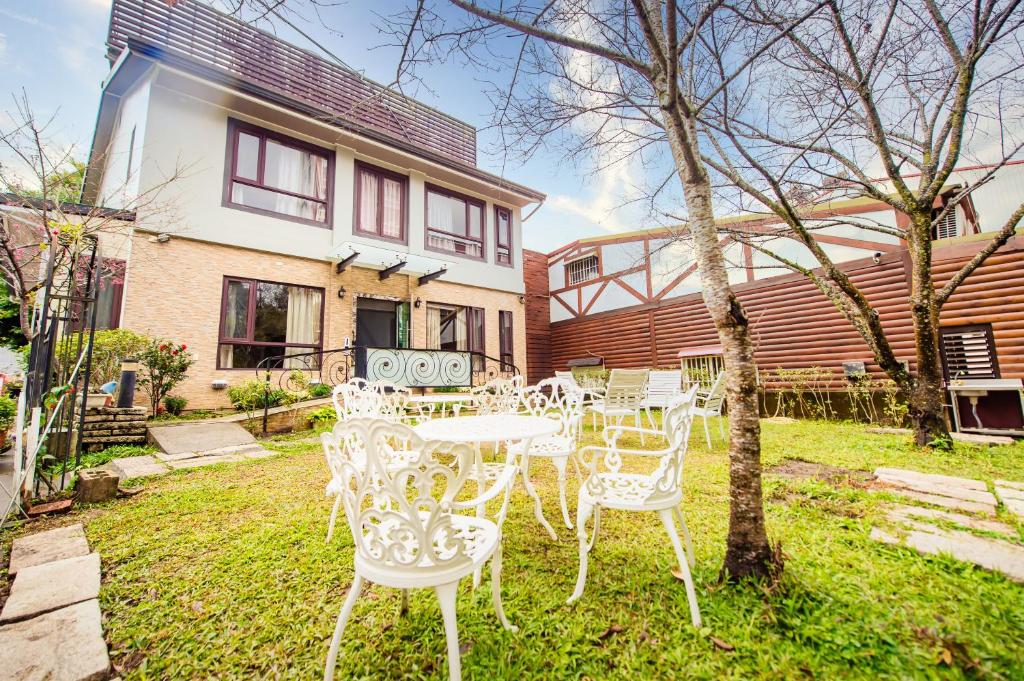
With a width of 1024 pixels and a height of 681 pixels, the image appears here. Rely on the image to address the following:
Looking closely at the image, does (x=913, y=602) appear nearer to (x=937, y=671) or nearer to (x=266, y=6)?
(x=937, y=671)

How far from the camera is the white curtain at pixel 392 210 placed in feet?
31.4

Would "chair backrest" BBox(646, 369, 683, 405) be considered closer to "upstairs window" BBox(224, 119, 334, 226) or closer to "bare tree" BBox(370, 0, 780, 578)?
"bare tree" BBox(370, 0, 780, 578)

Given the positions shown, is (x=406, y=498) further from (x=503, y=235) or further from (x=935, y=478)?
(x=503, y=235)

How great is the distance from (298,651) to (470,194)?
11.0 m

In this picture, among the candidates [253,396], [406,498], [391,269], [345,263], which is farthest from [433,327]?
[406,498]

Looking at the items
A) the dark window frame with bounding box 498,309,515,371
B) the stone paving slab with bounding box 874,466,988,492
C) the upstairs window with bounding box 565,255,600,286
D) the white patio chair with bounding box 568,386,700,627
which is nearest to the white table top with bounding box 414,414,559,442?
the white patio chair with bounding box 568,386,700,627

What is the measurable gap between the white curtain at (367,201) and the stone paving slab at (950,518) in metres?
9.68

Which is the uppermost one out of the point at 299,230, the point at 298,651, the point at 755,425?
the point at 299,230

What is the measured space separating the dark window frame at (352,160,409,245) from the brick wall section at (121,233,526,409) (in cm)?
102

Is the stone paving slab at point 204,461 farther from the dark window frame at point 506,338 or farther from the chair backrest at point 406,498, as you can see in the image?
the dark window frame at point 506,338

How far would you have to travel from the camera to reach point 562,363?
13.2 meters

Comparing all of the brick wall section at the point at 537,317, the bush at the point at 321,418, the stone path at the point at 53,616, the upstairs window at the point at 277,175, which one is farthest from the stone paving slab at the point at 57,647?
the brick wall section at the point at 537,317

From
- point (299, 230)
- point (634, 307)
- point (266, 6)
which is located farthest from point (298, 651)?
point (634, 307)

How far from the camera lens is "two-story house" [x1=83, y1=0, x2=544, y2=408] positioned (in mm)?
6672
